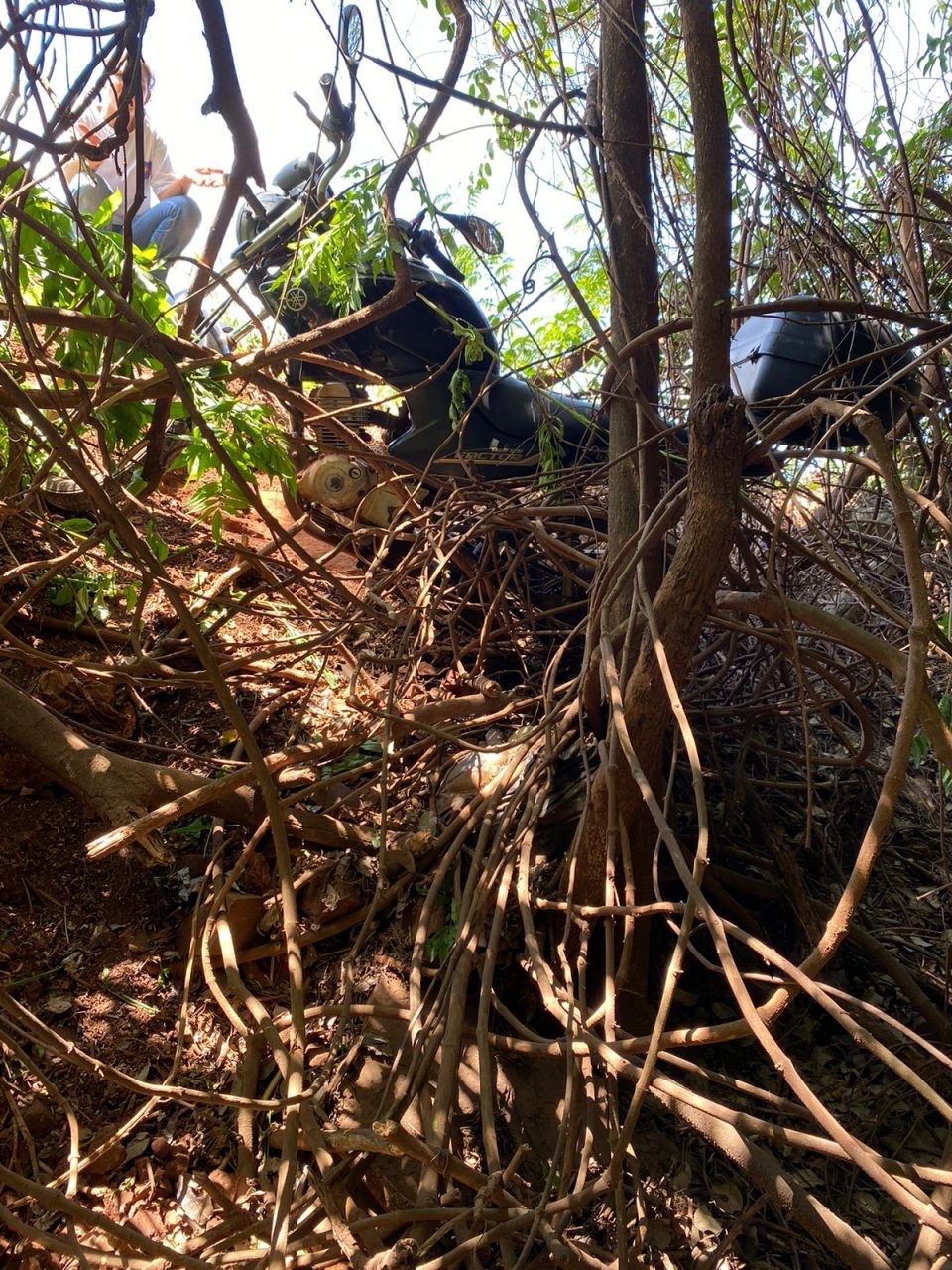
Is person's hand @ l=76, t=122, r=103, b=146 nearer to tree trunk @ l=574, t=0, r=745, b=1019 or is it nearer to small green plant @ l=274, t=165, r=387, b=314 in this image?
small green plant @ l=274, t=165, r=387, b=314

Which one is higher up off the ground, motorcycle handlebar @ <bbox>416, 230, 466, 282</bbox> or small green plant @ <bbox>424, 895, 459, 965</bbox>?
motorcycle handlebar @ <bbox>416, 230, 466, 282</bbox>

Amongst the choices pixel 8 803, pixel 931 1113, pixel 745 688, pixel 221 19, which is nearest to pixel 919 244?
pixel 745 688

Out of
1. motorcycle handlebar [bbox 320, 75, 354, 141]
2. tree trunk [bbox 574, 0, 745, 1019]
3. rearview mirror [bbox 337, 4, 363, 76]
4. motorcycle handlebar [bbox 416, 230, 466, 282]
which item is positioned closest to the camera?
tree trunk [bbox 574, 0, 745, 1019]

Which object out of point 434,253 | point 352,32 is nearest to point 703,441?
point 352,32

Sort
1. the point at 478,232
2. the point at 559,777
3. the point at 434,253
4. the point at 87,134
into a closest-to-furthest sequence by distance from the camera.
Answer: the point at 87,134
the point at 559,777
the point at 478,232
the point at 434,253

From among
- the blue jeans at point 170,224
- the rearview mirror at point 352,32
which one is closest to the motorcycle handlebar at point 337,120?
the rearview mirror at point 352,32

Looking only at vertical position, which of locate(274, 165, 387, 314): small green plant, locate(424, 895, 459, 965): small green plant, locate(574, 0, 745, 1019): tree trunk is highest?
locate(274, 165, 387, 314): small green plant

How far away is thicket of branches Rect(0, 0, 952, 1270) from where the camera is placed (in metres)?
1.27

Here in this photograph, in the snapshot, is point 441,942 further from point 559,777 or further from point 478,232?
point 478,232

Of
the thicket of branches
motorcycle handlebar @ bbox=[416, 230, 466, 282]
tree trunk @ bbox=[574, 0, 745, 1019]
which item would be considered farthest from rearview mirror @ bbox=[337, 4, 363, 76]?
motorcycle handlebar @ bbox=[416, 230, 466, 282]

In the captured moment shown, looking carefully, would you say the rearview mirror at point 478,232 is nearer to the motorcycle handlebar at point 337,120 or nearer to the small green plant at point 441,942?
the motorcycle handlebar at point 337,120

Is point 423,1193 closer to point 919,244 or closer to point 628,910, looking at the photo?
point 628,910

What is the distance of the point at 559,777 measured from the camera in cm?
216

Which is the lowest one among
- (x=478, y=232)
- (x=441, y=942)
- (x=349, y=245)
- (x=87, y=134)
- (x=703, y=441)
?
(x=441, y=942)
